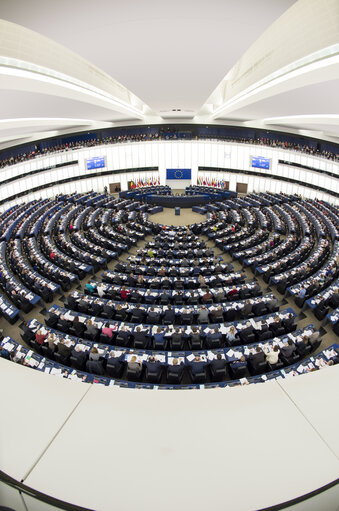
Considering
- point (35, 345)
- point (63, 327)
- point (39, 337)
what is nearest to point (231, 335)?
point (63, 327)

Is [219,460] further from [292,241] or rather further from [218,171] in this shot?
[218,171]

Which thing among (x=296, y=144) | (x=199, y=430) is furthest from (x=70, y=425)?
(x=296, y=144)

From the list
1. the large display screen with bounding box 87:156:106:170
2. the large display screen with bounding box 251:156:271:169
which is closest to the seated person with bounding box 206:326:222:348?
the large display screen with bounding box 251:156:271:169

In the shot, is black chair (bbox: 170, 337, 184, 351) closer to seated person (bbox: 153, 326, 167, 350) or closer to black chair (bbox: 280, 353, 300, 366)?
seated person (bbox: 153, 326, 167, 350)

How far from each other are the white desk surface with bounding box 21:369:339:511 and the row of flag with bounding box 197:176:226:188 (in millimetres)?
35201

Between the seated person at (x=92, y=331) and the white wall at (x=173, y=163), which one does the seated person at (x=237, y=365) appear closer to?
the seated person at (x=92, y=331)

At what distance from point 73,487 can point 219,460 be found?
3.03 feet

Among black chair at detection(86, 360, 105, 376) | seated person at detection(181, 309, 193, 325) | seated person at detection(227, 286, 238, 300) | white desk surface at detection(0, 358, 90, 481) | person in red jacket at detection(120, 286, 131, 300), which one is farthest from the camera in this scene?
seated person at detection(227, 286, 238, 300)

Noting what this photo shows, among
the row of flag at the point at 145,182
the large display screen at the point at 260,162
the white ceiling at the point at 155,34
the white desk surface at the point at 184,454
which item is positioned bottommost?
the row of flag at the point at 145,182

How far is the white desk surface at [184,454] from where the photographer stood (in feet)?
5.82

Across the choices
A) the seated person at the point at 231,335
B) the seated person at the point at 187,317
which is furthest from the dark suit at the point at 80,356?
the seated person at the point at 231,335

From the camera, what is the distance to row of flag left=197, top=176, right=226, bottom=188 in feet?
118

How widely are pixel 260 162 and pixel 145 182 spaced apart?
1369 centimetres

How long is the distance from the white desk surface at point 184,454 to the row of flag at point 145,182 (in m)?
35.5
